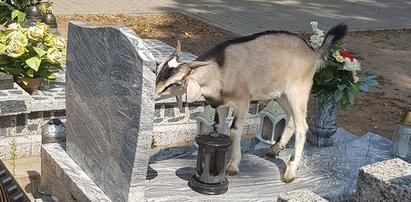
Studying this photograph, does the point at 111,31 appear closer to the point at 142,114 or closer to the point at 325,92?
the point at 142,114

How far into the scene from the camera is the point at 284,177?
4.81 metres

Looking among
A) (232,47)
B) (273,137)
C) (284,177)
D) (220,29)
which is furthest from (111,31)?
(220,29)

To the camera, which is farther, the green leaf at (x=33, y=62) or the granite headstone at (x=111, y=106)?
the green leaf at (x=33, y=62)

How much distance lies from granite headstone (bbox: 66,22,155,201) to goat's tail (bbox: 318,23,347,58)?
6.03 feet

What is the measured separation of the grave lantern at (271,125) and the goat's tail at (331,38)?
1.91ft

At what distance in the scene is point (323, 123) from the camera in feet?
18.0

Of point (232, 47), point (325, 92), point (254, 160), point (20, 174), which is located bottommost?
point (20, 174)

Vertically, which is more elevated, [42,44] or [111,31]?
[111,31]

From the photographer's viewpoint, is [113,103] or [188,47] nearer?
[113,103]

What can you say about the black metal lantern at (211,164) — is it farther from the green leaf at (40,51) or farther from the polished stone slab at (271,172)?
the green leaf at (40,51)

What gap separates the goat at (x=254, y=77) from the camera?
4406 mm

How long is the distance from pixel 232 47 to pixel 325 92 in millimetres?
1081

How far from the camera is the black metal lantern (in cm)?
439

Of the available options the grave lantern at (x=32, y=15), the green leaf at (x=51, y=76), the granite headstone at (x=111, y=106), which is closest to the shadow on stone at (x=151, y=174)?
the granite headstone at (x=111, y=106)
